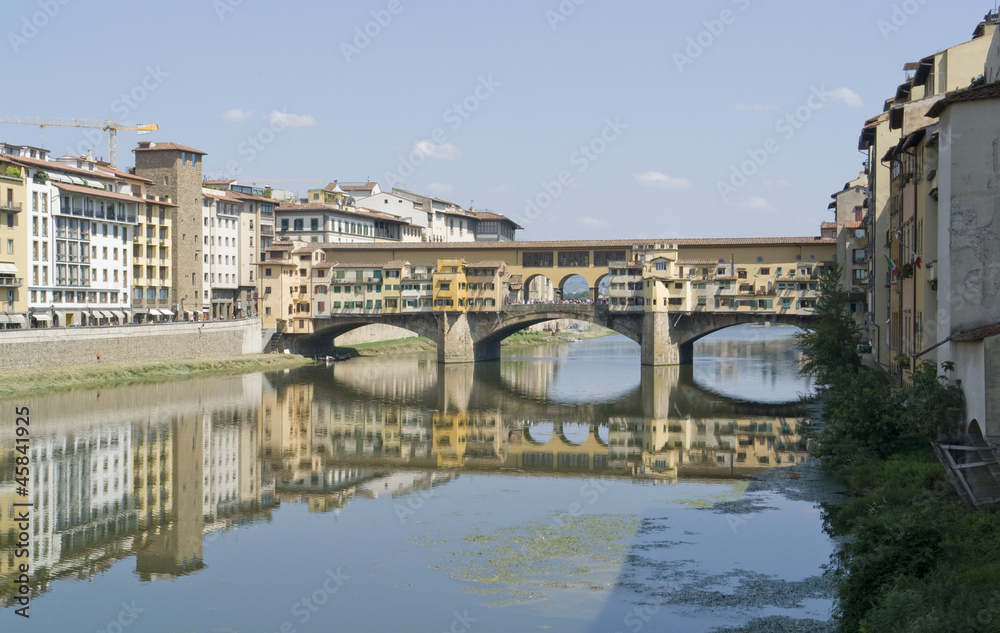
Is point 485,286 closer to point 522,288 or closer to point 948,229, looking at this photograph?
point 522,288

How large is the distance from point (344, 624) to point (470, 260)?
5839 cm

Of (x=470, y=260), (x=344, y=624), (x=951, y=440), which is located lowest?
(x=344, y=624)

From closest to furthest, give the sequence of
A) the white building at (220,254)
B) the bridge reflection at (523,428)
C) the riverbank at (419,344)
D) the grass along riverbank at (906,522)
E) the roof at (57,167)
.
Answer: the grass along riverbank at (906,522), the bridge reflection at (523,428), the roof at (57,167), the white building at (220,254), the riverbank at (419,344)

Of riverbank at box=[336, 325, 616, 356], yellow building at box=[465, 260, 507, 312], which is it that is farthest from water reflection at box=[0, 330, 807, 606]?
riverbank at box=[336, 325, 616, 356]

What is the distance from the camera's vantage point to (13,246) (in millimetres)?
56875

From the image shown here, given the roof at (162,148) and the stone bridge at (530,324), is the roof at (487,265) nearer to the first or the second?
the stone bridge at (530,324)

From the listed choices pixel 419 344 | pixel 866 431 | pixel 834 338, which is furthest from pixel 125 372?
pixel 866 431

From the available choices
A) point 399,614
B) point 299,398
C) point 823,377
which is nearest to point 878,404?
point 399,614

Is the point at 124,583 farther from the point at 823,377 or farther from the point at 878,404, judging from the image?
the point at 823,377

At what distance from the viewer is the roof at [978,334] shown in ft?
56.1

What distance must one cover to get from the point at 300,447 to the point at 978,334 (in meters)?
24.1

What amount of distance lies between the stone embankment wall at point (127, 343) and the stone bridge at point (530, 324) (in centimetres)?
668

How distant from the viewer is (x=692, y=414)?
45031 mm

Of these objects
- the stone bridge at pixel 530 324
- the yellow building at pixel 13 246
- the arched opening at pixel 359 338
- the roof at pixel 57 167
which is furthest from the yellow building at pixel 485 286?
the yellow building at pixel 13 246
